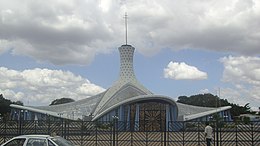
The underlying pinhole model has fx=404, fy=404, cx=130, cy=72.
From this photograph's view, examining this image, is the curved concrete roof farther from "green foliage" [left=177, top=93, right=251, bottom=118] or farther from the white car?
the white car

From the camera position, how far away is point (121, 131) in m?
23.5

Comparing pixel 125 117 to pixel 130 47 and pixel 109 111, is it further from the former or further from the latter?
pixel 130 47

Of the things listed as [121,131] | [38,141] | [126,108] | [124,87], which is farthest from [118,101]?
[38,141]

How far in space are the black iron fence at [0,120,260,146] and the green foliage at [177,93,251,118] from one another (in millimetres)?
73898

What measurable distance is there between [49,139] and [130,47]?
67135 millimetres

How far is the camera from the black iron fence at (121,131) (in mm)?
22828

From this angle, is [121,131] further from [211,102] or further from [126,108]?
[211,102]

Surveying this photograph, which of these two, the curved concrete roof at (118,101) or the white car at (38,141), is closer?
the white car at (38,141)

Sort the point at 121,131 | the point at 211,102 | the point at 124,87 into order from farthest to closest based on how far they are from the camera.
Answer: the point at 211,102
the point at 124,87
the point at 121,131

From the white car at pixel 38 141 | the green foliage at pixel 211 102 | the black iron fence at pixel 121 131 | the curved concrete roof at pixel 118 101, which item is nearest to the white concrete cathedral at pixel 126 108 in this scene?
the curved concrete roof at pixel 118 101

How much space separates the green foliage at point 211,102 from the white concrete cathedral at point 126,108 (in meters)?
21.3

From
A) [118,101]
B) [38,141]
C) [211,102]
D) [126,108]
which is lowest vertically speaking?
[38,141]

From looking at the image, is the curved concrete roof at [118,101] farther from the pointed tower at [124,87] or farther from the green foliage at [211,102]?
the green foliage at [211,102]

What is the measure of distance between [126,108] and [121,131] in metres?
40.3
